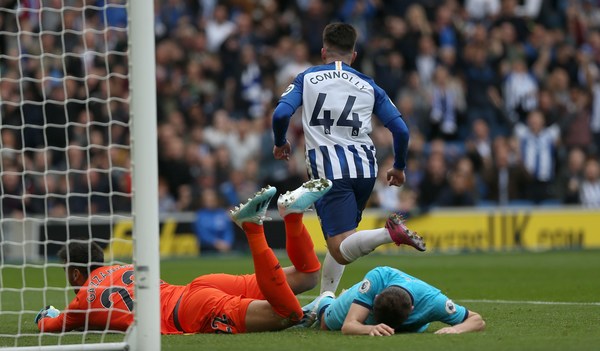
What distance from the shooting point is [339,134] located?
29.9 feet

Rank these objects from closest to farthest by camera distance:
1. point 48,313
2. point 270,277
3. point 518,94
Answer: point 270,277
point 48,313
point 518,94

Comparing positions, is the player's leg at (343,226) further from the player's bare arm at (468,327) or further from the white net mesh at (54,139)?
the white net mesh at (54,139)

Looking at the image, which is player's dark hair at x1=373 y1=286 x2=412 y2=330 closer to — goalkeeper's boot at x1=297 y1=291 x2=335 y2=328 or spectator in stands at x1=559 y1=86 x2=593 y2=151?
goalkeeper's boot at x1=297 y1=291 x2=335 y2=328

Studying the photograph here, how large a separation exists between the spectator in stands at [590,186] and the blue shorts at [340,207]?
40.4 feet

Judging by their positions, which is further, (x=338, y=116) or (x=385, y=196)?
(x=385, y=196)

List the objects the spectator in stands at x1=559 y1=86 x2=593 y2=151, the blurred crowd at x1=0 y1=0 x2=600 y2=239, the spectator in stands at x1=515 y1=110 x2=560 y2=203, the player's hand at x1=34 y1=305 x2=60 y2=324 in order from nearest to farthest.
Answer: the player's hand at x1=34 y1=305 x2=60 y2=324 → the blurred crowd at x1=0 y1=0 x2=600 y2=239 → the spectator in stands at x1=515 y1=110 x2=560 y2=203 → the spectator in stands at x1=559 y1=86 x2=593 y2=151

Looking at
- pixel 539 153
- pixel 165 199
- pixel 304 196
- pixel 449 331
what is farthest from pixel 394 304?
pixel 539 153

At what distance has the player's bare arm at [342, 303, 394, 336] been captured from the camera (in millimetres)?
7504

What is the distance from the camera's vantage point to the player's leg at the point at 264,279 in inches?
308

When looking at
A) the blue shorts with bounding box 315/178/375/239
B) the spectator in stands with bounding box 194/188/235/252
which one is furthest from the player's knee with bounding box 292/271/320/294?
the spectator in stands with bounding box 194/188/235/252

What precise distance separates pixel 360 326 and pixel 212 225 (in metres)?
11.9

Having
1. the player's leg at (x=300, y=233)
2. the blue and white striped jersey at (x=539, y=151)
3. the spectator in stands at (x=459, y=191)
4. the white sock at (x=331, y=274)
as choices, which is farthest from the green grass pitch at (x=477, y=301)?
the blue and white striped jersey at (x=539, y=151)

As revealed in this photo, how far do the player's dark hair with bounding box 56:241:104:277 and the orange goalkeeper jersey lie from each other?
107 millimetres

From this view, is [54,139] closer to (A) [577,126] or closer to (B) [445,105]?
(B) [445,105]
